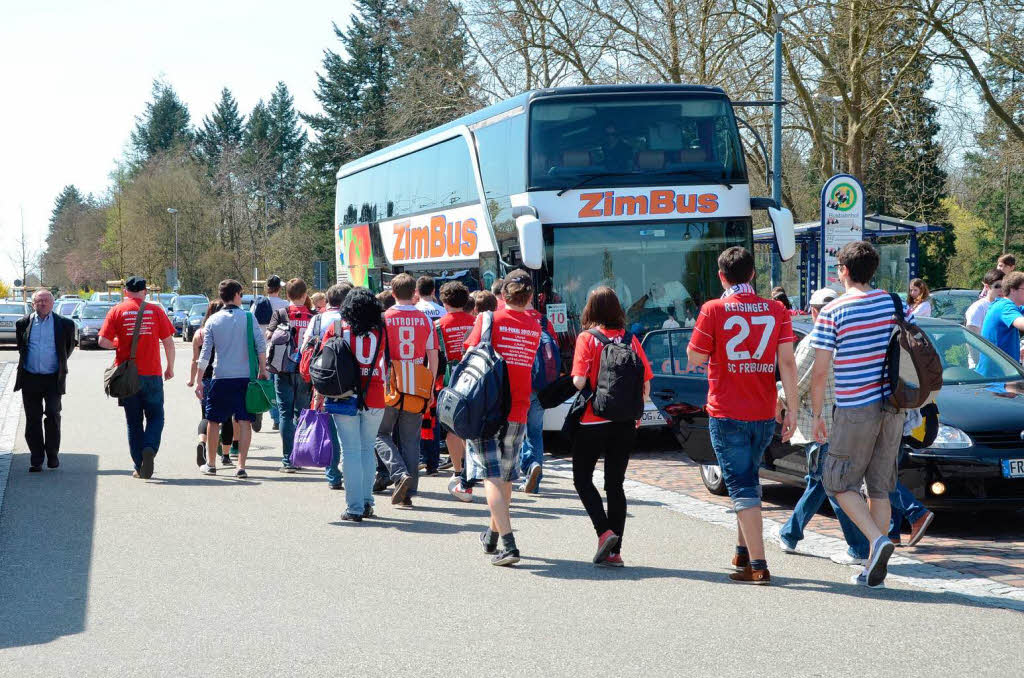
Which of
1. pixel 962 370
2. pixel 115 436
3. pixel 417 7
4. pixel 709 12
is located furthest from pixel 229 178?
pixel 962 370

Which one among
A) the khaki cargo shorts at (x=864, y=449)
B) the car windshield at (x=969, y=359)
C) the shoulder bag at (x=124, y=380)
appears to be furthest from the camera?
the shoulder bag at (x=124, y=380)

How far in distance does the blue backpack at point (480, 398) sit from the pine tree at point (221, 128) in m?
90.7

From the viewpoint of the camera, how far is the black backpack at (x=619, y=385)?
6.79m

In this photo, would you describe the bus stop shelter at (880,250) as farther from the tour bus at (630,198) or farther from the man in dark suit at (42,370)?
the man in dark suit at (42,370)

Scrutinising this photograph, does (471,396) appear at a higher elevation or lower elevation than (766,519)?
higher

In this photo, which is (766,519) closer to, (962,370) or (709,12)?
(962,370)

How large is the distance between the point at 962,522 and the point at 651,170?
567cm

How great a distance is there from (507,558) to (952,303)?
13740mm

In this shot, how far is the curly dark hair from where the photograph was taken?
8.38 m

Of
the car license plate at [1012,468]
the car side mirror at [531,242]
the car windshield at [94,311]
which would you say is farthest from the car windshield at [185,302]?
the car license plate at [1012,468]

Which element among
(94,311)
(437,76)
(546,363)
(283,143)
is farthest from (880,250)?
(283,143)

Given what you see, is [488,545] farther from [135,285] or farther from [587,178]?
[587,178]

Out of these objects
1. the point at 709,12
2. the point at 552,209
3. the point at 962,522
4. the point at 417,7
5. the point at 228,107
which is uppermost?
the point at 228,107

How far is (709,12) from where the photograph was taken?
87.0 feet
